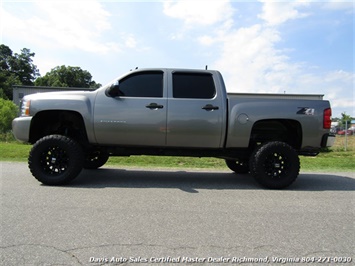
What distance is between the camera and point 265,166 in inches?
218

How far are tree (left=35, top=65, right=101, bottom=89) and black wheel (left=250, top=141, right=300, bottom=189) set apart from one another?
240ft

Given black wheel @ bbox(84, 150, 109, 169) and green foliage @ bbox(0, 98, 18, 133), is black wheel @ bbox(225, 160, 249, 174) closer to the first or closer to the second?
black wheel @ bbox(84, 150, 109, 169)

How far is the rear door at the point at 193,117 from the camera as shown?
17.9 ft

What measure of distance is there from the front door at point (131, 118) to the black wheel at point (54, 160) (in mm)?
528

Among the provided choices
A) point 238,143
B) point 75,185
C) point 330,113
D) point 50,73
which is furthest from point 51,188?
point 50,73

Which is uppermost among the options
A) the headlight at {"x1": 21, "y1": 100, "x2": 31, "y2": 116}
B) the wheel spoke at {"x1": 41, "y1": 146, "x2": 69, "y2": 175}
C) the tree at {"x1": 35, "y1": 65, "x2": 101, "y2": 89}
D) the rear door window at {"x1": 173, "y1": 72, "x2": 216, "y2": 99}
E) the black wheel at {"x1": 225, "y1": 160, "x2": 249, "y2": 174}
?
the tree at {"x1": 35, "y1": 65, "x2": 101, "y2": 89}

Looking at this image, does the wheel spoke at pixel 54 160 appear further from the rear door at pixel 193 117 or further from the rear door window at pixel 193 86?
the rear door window at pixel 193 86

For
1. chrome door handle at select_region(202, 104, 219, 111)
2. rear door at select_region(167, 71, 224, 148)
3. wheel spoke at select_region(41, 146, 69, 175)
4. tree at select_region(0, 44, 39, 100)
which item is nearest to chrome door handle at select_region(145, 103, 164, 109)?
rear door at select_region(167, 71, 224, 148)

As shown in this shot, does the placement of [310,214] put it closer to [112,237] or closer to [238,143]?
[238,143]

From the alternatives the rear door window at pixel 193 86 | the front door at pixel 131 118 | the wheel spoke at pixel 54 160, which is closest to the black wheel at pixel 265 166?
the rear door window at pixel 193 86

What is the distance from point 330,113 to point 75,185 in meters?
4.89

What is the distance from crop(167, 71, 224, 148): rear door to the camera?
215 inches

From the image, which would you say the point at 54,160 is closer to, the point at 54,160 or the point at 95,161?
the point at 54,160

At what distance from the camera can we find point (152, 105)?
215 inches
